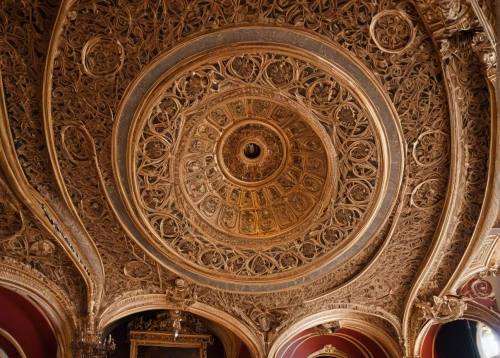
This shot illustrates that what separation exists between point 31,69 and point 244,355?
25.0 ft

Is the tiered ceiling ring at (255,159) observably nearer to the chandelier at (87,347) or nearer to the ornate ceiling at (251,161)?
the ornate ceiling at (251,161)

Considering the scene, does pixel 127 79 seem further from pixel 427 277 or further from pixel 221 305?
pixel 427 277

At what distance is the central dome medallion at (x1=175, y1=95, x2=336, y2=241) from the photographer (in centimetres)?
860

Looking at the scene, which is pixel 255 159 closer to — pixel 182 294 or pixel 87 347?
pixel 182 294

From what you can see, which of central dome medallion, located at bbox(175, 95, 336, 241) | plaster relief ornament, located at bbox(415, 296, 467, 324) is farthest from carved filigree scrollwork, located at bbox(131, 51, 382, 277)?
plaster relief ornament, located at bbox(415, 296, 467, 324)

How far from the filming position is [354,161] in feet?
28.2

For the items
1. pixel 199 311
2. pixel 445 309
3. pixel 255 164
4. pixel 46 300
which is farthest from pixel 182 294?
pixel 445 309

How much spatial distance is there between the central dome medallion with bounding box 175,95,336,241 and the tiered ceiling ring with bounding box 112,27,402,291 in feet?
0.07

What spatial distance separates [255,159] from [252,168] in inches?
8.5

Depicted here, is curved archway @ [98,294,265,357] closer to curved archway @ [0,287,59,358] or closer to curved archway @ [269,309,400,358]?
curved archway @ [269,309,400,358]

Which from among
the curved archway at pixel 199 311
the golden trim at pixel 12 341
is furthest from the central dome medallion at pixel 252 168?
the golden trim at pixel 12 341

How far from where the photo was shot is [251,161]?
9.30 meters

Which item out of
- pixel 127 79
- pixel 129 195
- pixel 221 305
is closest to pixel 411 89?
pixel 127 79

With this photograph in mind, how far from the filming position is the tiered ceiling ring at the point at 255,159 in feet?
24.8
